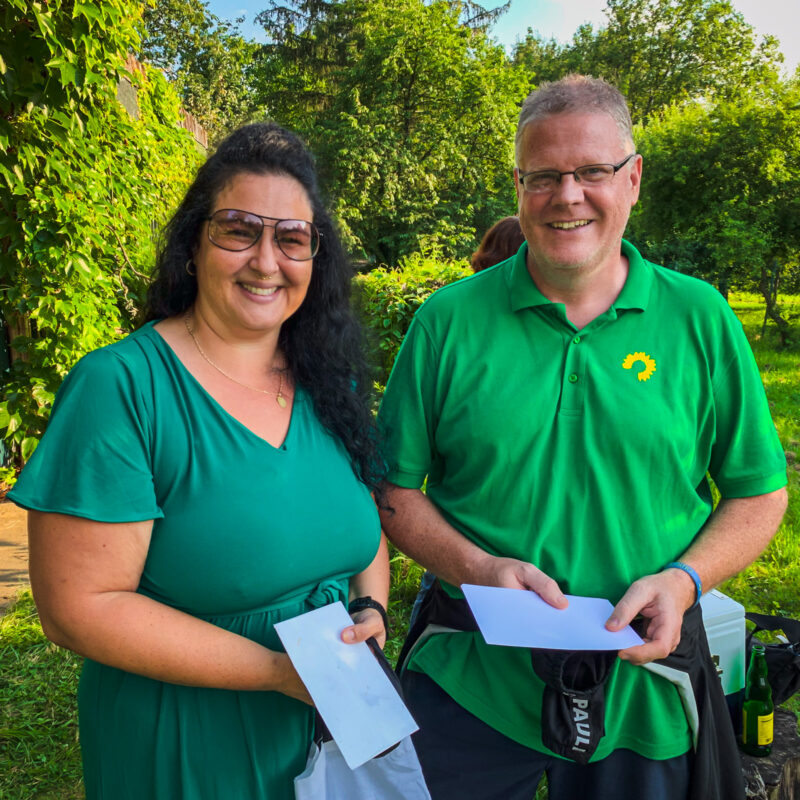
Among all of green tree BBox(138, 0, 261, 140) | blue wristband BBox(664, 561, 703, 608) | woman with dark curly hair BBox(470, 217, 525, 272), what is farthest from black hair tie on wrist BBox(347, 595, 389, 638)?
green tree BBox(138, 0, 261, 140)

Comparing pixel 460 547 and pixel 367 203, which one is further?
pixel 367 203

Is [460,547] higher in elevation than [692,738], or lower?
higher

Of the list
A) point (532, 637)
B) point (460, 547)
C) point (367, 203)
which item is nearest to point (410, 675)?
point (460, 547)

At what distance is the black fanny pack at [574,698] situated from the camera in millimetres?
1624

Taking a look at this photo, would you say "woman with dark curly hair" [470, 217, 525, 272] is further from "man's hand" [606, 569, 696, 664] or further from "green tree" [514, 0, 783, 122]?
"green tree" [514, 0, 783, 122]

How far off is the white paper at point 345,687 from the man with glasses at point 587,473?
0.41 metres

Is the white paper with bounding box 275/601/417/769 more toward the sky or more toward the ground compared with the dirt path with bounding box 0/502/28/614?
more toward the sky

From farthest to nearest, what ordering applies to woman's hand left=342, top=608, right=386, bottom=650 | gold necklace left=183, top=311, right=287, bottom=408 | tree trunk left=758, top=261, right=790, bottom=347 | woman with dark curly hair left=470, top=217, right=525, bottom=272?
tree trunk left=758, top=261, right=790, bottom=347 < woman with dark curly hair left=470, top=217, right=525, bottom=272 < gold necklace left=183, top=311, right=287, bottom=408 < woman's hand left=342, top=608, right=386, bottom=650

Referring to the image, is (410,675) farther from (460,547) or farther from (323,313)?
(323,313)

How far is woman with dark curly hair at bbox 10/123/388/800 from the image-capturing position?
1.30 metres

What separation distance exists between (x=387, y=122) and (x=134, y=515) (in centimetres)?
2627

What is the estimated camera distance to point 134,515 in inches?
50.9

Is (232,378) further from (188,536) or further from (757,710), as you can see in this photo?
(757,710)

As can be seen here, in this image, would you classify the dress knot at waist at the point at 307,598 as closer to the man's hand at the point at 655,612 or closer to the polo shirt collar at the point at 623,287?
the man's hand at the point at 655,612
